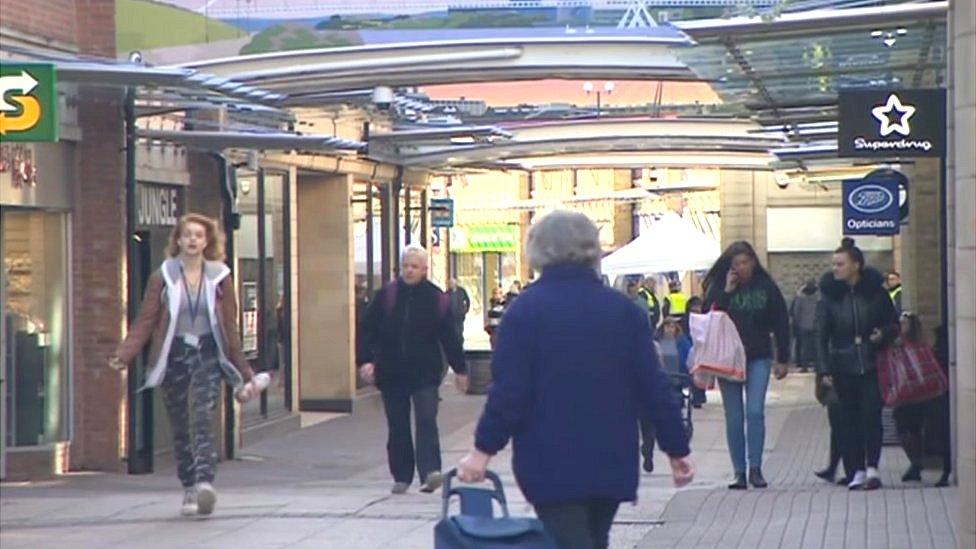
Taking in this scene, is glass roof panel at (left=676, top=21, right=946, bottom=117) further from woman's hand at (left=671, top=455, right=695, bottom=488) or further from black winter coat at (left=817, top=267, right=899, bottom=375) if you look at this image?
woman's hand at (left=671, top=455, right=695, bottom=488)

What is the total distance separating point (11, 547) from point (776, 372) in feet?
18.7

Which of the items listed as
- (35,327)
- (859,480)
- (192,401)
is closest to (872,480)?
(859,480)

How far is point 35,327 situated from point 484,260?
158ft

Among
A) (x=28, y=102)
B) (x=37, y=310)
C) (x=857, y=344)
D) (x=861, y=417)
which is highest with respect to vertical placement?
(x=28, y=102)

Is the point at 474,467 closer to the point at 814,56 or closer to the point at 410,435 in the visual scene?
the point at 410,435

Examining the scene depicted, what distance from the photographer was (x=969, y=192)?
803 centimetres

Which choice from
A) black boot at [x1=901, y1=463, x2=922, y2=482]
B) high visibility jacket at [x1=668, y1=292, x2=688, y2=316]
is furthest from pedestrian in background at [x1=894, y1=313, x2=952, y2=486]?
high visibility jacket at [x1=668, y1=292, x2=688, y2=316]

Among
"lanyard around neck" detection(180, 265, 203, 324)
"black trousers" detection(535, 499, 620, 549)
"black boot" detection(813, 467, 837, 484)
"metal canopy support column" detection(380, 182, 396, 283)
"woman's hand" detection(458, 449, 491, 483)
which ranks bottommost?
"black boot" detection(813, 467, 837, 484)

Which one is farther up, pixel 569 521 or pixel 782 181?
pixel 782 181

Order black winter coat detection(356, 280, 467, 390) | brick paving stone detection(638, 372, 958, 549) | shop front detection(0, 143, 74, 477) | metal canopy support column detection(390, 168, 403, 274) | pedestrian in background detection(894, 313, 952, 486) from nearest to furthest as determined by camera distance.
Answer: brick paving stone detection(638, 372, 958, 549) < black winter coat detection(356, 280, 467, 390) < pedestrian in background detection(894, 313, 952, 486) < shop front detection(0, 143, 74, 477) < metal canopy support column detection(390, 168, 403, 274)

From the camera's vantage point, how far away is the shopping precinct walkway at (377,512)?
1092 cm

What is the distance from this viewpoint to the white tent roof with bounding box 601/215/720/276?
33188 millimetres

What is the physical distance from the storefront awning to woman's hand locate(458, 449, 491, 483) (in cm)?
5479

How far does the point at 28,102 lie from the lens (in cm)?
1180
